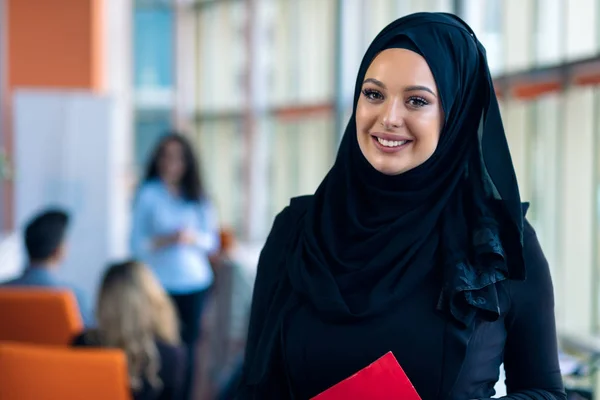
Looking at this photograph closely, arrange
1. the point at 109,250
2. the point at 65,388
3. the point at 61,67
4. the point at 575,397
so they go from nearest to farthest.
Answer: the point at 575,397, the point at 65,388, the point at 109,250, the point at 61,67

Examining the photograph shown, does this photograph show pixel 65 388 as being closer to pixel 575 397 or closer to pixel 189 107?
pixel 575 397

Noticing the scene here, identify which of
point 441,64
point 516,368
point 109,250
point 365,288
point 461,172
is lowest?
point 109,250

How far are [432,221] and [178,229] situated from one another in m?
3.47

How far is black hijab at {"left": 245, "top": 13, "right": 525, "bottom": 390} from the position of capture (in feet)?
4.64

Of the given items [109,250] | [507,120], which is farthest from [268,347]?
[109,250]

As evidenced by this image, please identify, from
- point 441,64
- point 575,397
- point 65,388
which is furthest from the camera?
point 65,388

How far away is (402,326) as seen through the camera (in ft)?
4.63

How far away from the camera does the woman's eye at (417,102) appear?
1416 millimetres

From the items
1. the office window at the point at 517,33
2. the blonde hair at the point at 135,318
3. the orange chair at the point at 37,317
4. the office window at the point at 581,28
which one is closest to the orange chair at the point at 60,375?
the blonde hair at the point at 135,318

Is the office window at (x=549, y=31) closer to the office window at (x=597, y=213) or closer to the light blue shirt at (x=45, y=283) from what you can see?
the office window at (x=597, y=213)

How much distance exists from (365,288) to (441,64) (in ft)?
1.23

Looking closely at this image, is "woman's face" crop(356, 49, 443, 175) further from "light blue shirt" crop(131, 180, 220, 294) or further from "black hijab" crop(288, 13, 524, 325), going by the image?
"light blue shirt" crop(131, 180, 220, 294)

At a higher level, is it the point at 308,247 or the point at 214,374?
the point at 308,247

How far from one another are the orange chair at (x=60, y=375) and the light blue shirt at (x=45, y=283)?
4.23 feet
